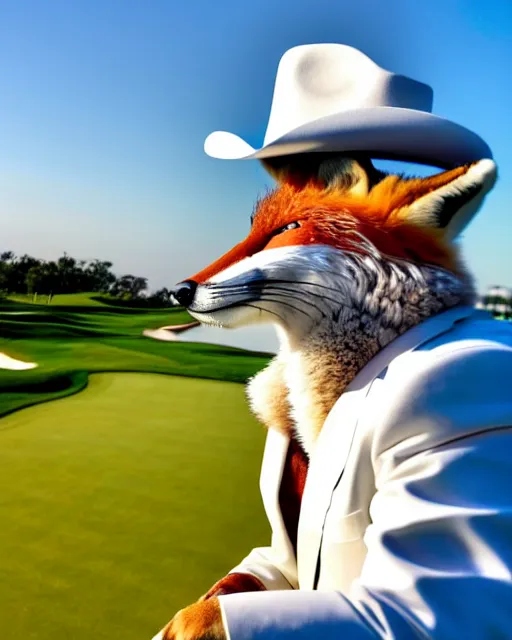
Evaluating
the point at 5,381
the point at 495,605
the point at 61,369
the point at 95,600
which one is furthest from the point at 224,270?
the point at 61,369

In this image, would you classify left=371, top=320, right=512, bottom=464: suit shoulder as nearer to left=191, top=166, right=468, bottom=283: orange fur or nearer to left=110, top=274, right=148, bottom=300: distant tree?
left=191, top=166, right=468, bottom=283: orange fur

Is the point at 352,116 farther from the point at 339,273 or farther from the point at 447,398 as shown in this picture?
the point at 447,398

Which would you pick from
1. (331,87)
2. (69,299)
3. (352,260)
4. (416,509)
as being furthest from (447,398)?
(69,299)

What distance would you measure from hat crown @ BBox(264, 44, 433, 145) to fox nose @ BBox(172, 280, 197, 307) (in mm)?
204

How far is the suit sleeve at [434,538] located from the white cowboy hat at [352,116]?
0.30 meters

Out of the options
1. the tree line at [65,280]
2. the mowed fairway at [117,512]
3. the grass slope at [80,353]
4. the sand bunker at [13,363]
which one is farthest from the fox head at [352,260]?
the tree line at [65,280]

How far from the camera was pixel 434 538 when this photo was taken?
51 centimetres

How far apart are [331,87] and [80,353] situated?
3917 mm

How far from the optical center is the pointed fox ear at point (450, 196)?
67cm

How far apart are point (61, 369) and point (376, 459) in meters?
3.52

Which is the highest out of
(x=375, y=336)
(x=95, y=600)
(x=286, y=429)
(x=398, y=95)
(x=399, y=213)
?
(x=398, y=95)

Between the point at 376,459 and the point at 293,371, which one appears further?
the point at 293,371

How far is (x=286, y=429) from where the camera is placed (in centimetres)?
81

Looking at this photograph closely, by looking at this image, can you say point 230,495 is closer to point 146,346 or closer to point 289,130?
point 289,130
